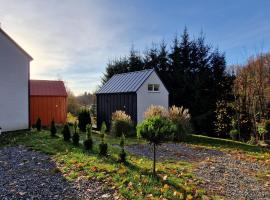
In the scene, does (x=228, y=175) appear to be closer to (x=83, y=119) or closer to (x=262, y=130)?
(x=262, y=130)

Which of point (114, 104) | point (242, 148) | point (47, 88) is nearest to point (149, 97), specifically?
point (114, 104)

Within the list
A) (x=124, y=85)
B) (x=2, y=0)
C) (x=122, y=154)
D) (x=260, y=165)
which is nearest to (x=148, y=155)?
(x=122, y=154)

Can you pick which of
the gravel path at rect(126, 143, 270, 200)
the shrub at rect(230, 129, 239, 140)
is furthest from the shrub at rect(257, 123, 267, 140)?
the gravel path at rect(126, 143, 270, 200)

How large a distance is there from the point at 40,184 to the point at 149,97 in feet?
43.6

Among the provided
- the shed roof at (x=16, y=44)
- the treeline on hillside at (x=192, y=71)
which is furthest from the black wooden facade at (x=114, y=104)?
the shed roof at (x=16, y=44)

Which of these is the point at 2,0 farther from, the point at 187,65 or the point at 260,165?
the point at 187,65

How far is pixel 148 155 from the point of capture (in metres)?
9.54

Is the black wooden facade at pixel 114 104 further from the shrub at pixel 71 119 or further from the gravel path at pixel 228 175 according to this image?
the gravel path at pixel 228 175

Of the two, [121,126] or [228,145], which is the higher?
[121,126]

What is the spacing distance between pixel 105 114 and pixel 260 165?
45.7 ft

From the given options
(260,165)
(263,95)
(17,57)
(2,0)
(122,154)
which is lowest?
(260,165)

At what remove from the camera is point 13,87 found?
576 inches

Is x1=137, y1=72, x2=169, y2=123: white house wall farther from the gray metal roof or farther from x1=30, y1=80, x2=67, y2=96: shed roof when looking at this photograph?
x1=30, y1=80, x2=67, y2=96: shed roof

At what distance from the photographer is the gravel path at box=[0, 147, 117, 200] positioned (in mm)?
5164
